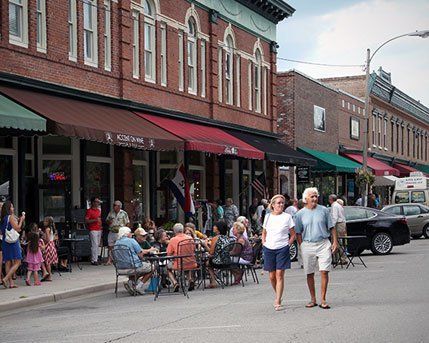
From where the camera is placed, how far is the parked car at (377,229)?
25111mm

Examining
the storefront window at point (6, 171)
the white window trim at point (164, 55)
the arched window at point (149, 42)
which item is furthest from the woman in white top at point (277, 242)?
the white window trim at point (164, 55)

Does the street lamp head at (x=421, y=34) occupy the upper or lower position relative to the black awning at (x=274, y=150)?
upper

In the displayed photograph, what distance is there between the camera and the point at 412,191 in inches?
1614

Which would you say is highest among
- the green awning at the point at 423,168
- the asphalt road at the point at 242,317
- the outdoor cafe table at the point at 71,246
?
the green awning at the point at 423,168

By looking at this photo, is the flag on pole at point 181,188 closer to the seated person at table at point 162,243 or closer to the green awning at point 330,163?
the seated person at table at point 162,243

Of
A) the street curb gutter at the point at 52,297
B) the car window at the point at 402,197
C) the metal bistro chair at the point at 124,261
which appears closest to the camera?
the street curb gutter at the point at 52,297

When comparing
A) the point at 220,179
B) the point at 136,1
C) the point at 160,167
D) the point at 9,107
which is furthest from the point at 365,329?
the point at 220,179

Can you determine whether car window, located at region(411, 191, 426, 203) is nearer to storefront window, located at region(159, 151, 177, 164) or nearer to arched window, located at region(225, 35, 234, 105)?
arched window, located at region(225, 35, 234, 105)

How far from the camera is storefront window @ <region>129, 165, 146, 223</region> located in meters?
26.8

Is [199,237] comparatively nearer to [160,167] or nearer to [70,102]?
[70,102]

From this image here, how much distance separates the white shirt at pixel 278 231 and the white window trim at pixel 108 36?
1297 centimetres

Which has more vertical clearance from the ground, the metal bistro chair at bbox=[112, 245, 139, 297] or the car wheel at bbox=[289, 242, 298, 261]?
the metal bistro chair at bbox=[112, 245, 139, 297]

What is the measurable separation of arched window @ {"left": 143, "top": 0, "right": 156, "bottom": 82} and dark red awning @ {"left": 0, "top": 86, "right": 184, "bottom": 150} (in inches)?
108

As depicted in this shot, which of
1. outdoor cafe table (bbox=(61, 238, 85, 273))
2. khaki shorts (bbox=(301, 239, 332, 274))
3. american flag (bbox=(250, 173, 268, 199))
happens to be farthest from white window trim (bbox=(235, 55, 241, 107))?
khaki shorts (bbox=(301, 239, 332, 274))
